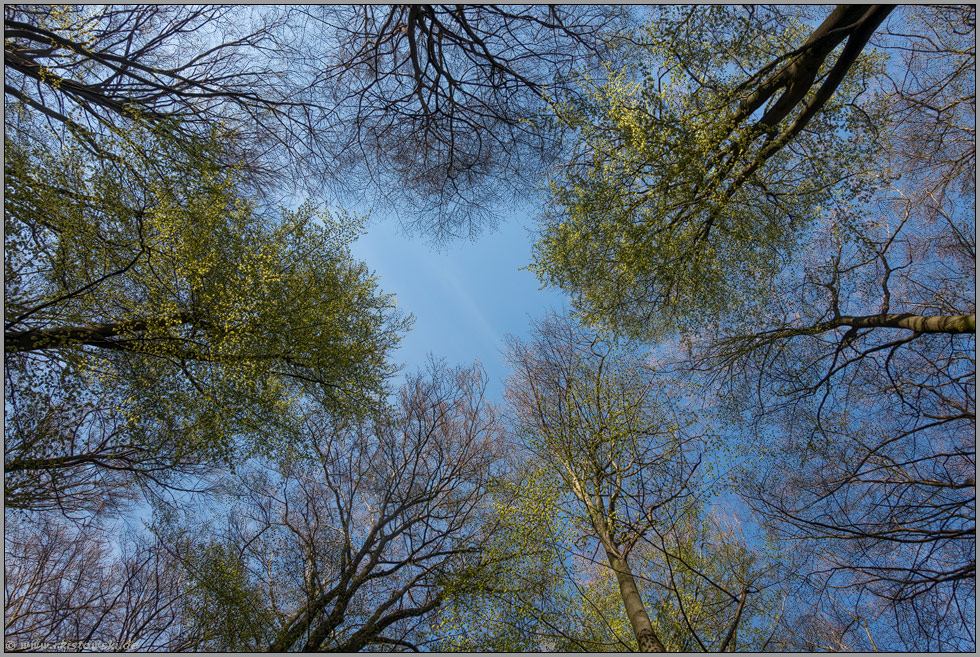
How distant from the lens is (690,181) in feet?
19.4

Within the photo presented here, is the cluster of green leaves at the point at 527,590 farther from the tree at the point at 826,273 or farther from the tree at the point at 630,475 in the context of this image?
the tree at the point at 826,273

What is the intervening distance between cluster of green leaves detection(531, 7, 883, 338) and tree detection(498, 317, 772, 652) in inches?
66.0

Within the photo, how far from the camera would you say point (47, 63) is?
23.6 ft

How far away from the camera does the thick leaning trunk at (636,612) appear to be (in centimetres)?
535

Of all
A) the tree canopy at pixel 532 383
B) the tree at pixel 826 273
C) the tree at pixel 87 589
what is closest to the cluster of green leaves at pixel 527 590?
the tree canopy at pixel 532 383

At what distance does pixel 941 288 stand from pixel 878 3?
6.25 metres

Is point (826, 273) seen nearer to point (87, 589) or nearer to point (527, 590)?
point (527, 590)

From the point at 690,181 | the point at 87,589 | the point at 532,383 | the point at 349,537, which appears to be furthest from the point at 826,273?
the point at 87,589

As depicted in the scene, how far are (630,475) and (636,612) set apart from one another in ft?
6.62

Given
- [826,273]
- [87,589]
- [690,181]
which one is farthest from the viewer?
[87,589]

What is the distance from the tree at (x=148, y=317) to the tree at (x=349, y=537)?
5.68 feet

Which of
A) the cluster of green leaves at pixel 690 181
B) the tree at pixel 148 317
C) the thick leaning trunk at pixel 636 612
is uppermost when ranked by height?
the cluster of green leaves at pixel 690 181

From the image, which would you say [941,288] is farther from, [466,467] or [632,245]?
[466,467]

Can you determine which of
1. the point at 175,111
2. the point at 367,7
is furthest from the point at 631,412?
the point at 175,111
